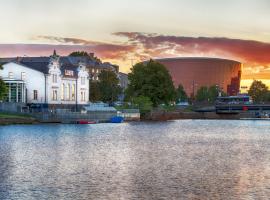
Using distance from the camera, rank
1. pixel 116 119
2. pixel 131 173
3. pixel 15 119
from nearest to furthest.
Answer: pixel 131 173, pixel 15 119, pixel 116 119

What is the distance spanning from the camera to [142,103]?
182500mm

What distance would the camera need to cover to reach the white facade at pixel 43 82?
167 meters

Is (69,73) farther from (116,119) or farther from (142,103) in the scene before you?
(116,119)

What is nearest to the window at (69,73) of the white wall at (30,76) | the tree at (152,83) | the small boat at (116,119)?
the white wall at (30,76)

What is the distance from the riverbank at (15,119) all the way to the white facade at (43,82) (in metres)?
25.7

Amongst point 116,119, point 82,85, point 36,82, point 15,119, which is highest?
point 36,82

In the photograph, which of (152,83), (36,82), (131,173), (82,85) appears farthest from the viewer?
(152,83)

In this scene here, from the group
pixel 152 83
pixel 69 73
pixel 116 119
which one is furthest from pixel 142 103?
pixel 69 73

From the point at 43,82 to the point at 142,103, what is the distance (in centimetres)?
3387

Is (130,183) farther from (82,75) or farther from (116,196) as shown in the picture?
(82,75)

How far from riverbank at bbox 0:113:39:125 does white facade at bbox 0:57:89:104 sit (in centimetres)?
2568

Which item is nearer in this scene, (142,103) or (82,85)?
(142,103)

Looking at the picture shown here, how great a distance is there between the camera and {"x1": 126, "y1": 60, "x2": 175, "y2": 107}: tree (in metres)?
193

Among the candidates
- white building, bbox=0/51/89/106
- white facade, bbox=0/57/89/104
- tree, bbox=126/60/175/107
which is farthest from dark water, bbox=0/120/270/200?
tree, bbox=126/60/175/107
